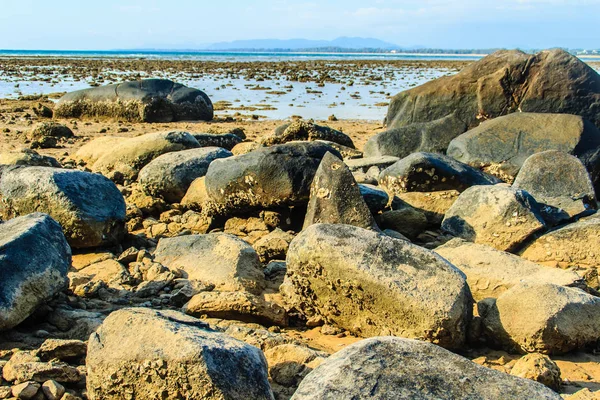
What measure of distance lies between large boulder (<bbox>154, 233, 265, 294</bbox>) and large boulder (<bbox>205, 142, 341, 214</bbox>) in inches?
43.3

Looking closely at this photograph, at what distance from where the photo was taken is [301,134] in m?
9.98

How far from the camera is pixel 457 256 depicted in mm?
5273

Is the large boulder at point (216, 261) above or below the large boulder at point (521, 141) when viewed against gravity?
below

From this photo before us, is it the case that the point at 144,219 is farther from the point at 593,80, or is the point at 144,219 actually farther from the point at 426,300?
the point at 593,80

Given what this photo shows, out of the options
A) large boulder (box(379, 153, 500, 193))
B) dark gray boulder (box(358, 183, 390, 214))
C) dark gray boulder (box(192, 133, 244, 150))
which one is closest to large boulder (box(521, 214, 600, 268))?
dark gray boulder (box(358, 183, 390, 214))

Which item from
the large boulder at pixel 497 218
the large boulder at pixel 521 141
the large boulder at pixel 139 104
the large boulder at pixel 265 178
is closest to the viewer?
the large boulder at pixel 497 218

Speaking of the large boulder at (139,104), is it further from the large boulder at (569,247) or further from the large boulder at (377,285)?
the large boulder at (377,285)

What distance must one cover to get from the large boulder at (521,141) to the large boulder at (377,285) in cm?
501

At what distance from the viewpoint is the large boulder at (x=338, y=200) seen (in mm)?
5809

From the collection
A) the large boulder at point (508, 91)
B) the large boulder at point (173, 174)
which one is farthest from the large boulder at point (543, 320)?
the large boulder at point (508, 91)

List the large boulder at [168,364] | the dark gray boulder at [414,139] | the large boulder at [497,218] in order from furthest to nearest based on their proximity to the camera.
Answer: the dark gray boulder at [414,139], the large boulder at [497,218], the large boulder at [168,364]

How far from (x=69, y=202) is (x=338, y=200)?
2578mm

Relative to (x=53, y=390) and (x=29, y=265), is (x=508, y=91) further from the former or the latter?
(x=53, y=390)

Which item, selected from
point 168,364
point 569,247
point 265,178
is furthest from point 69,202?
point 569,247
